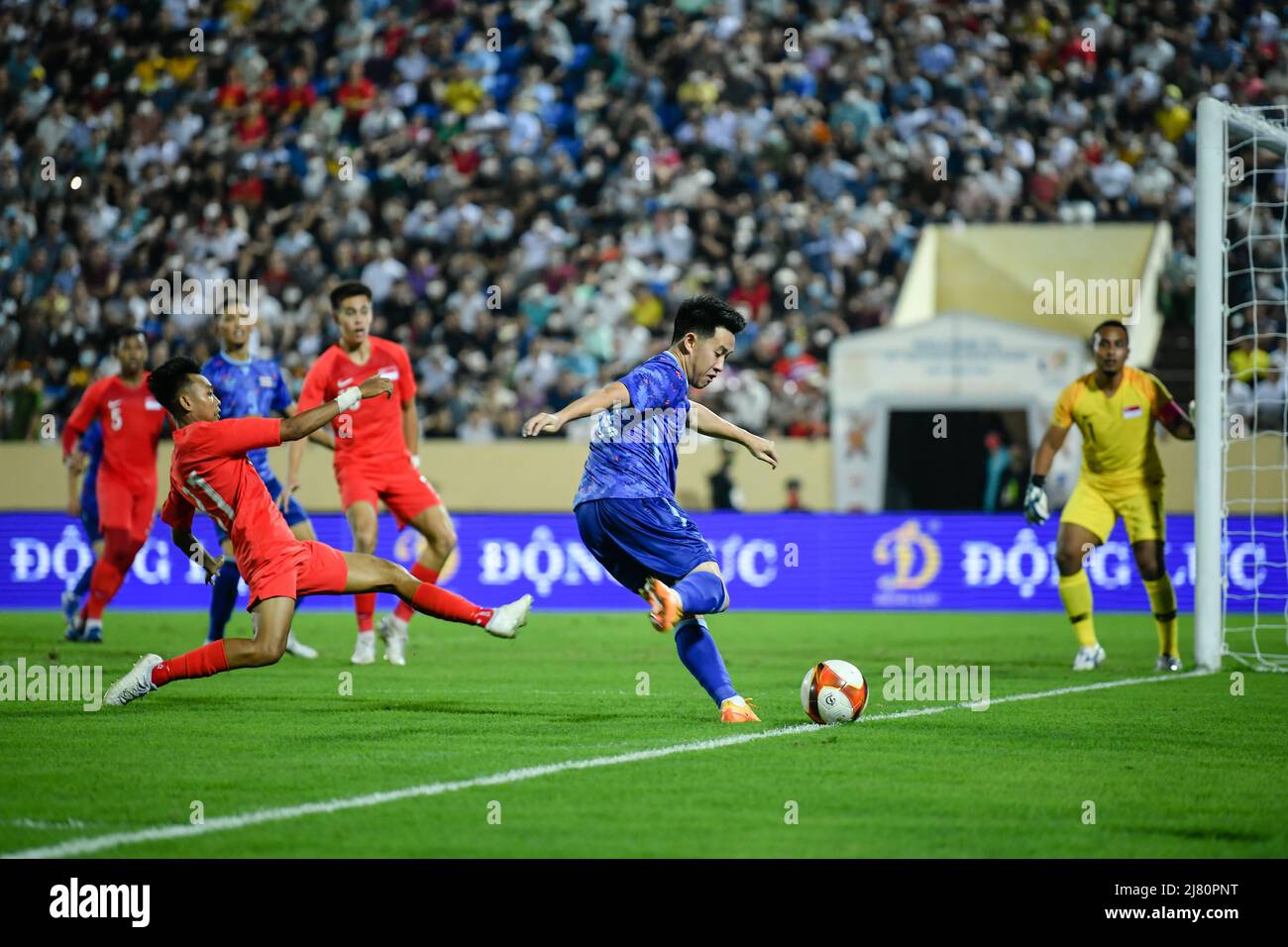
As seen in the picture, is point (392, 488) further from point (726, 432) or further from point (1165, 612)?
point (1165, 612)

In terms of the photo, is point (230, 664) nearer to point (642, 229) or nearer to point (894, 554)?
point (894, 554)

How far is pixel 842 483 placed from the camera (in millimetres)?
19297

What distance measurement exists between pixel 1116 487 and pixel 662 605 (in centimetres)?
552

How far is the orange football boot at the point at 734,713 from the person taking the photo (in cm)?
796

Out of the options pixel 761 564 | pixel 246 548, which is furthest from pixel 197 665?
pixel 761 564

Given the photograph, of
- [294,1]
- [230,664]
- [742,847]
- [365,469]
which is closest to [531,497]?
[365,469]

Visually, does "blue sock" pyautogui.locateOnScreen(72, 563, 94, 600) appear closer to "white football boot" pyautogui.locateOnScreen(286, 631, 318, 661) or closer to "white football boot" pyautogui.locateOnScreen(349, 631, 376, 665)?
"white football boot" pyautogui.locateOnScreen(286, 631, 318, 661)

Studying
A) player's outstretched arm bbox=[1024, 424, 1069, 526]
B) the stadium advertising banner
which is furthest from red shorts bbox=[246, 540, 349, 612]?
the stadium advertising banner

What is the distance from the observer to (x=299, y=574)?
8.23 m

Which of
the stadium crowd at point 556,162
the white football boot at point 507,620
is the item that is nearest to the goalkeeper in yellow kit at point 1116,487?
Answer: the white football boot at point 507,620

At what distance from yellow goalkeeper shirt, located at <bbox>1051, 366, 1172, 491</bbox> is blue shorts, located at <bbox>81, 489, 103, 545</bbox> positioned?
7.74 metres

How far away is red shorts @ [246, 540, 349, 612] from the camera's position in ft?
26.6

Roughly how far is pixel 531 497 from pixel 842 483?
3612 mm
